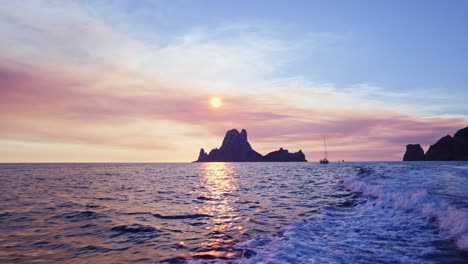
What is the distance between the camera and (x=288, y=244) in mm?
11195

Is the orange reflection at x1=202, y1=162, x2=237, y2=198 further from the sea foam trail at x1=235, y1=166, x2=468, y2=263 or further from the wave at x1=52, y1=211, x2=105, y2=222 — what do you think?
the sea foam trail at x1=235, y1=166, x2=468, y2=263

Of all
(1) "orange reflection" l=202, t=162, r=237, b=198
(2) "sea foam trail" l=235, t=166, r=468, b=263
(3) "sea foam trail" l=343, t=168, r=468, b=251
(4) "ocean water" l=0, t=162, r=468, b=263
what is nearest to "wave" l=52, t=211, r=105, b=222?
(4) "ocean water" l=0, t=162, r=468, b=263

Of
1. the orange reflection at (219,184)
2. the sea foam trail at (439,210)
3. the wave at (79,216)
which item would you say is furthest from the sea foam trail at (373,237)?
the orange reflection at (219,184)

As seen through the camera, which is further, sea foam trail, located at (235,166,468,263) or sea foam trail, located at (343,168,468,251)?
sea foam trail, located at (343,168,468,251)

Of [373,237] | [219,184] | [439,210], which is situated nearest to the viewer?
[373,237]

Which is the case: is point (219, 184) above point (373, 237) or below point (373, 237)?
below

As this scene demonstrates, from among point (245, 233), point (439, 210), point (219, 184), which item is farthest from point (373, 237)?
point (219, 184)

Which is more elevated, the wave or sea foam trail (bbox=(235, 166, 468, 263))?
sea foam trail (bbox=(235, 166, 468, 263))

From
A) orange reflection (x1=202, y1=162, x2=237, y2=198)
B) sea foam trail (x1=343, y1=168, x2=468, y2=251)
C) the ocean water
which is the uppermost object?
sea foam trail (x1=343, y1=168, x2=468, y2=251)

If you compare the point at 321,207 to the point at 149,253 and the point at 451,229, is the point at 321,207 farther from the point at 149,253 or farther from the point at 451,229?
the point at 149,253

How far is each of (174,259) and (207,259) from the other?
108 centimetres

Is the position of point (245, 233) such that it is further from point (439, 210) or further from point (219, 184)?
point (219, 184)

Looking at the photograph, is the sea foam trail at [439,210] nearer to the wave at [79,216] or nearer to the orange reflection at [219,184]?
the orange reflection at [219,184]

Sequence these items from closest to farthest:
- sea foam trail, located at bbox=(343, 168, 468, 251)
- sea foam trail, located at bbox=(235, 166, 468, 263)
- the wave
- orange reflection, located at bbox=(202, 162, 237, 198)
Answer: sea foam trail, located at bbox=(235, 166, 468, 263), sea foam trail, located at bbox=(343, 168, 468, 251), the wave, orange reflection, located at bbox=(202, 162, 237, 198)
